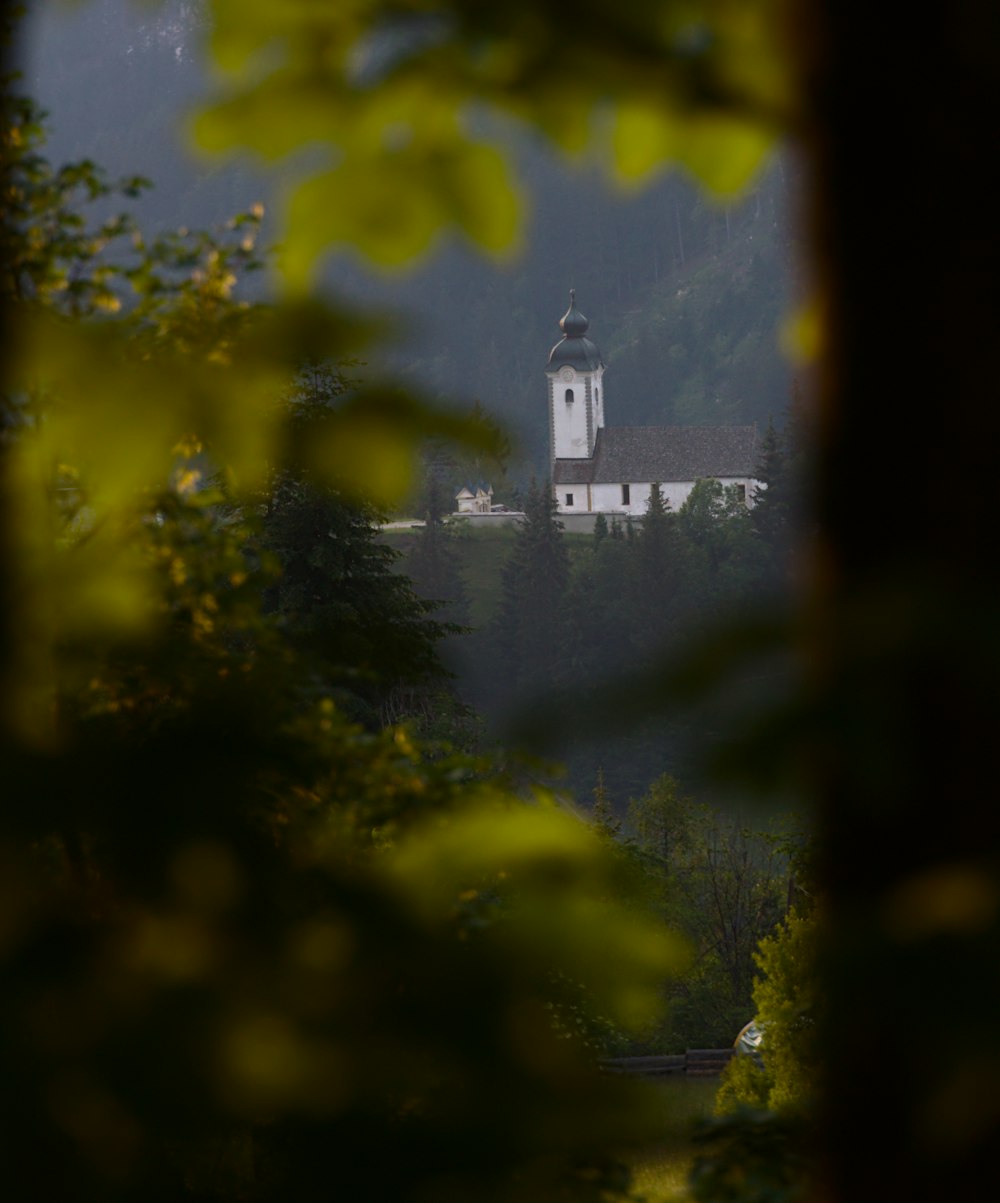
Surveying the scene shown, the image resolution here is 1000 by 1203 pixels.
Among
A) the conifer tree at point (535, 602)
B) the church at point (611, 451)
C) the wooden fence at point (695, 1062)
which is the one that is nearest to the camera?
the wooden fence at point (695, 1062)

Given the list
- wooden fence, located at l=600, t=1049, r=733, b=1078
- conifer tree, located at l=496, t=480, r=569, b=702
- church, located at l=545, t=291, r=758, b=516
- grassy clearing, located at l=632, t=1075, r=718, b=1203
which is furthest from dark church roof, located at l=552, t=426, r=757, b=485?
grassy clearing, located at l=632, t=1075, r=718, b=1203

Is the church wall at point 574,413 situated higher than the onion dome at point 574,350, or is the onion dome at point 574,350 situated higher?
the onion dome at point 574,350

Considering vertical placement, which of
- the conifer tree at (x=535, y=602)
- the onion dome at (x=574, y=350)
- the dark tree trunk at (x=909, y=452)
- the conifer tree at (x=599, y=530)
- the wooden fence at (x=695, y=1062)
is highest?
the onion dome at (x=574, y=350)

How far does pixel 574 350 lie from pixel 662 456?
6754mm

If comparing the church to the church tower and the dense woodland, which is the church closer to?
the church tower

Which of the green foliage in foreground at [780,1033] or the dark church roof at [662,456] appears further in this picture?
the dark church roof at [662,456]

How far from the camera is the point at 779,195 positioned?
4072 inches

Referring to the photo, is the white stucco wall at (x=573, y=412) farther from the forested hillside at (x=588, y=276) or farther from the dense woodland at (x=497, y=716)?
the dense woodland at (x=497, y=716)

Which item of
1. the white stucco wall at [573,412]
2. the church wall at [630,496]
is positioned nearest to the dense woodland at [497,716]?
the church wall at [630,496]

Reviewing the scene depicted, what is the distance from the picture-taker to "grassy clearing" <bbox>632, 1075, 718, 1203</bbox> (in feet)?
3.55

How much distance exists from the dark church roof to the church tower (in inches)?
32.9

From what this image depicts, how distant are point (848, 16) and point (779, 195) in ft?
351

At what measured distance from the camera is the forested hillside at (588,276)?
99250 millimetres

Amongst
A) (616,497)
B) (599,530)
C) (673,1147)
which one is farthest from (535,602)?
(673,1147)
